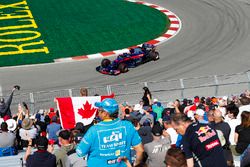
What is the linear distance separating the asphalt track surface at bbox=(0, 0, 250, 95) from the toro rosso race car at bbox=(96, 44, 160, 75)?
24 centimetres

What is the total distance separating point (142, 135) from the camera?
9.65 meters

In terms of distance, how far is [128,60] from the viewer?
2186 centimetres

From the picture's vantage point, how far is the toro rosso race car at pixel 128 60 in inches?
844

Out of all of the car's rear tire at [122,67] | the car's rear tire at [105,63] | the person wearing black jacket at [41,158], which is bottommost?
the person wearing black jacket at [41,158]

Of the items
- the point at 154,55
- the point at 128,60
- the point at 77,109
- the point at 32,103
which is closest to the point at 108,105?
the point at 77,109

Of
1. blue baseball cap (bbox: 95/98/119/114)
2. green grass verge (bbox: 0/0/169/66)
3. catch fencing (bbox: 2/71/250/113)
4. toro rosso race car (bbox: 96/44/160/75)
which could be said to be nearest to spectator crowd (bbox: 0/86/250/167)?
blue baseball cap (bbox: 95/98/119/114)

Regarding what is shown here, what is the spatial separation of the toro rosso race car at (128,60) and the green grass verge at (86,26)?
263cm

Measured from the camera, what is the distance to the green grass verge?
80.4ft

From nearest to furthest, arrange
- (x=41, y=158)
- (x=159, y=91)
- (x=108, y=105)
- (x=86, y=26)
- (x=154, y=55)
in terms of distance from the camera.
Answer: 1. (x=108, y=105)
2. (x=41, y=158)
3. (x=159, y=91)
4. (x=154, y=55)
5. (x=86, y=26)

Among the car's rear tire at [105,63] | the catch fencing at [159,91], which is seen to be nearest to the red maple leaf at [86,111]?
the catch fencing at [159,91]

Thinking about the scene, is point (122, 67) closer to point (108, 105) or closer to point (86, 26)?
point (86, 26)

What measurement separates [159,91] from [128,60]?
4.24 meters

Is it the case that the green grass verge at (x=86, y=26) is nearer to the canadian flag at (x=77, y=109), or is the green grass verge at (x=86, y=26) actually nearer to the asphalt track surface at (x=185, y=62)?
the asphalt track surface at (x=185, y=62)

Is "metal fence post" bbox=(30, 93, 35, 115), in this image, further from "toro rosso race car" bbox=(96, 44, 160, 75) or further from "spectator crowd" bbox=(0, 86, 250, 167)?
"spectator crowd" bbox=(0, 86, 250, 167)
